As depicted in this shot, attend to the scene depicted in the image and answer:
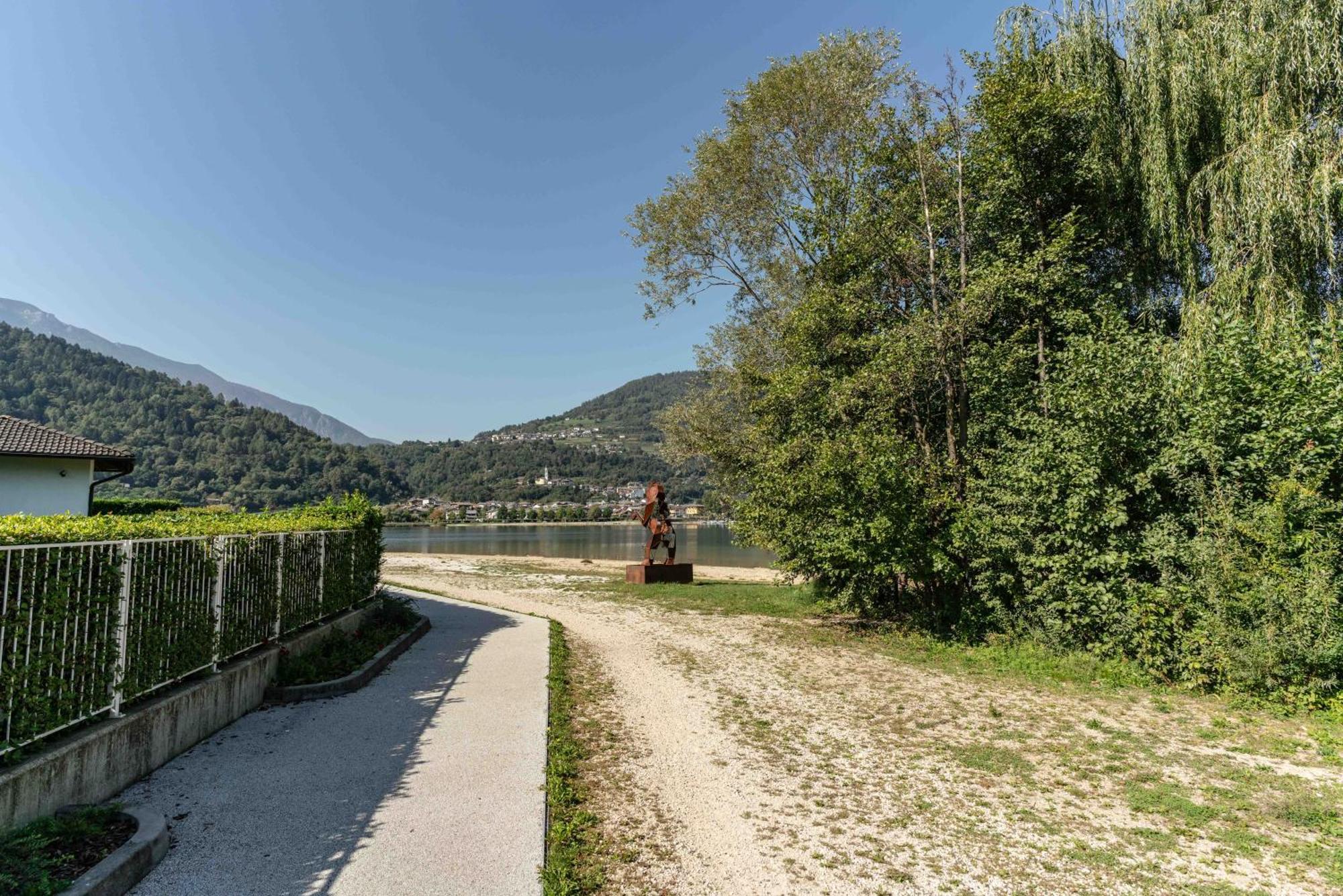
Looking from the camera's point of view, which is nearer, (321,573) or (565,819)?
(565,819)

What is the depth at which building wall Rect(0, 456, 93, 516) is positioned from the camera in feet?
54.8

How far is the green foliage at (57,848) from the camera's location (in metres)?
2.80

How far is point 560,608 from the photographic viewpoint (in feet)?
47.0

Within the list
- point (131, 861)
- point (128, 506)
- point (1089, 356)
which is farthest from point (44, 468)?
point (1089, 356)

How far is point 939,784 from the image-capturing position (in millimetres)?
4781

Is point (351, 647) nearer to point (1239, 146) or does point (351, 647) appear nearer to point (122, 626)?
point (122, 626)

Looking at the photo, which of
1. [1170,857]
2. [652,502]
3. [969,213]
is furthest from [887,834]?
[652,502]

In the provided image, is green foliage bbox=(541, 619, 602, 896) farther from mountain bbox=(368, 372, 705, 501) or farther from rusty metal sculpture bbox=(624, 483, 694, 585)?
mountain bbox=(368, 372, 705, 501)

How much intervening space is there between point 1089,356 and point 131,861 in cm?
1094

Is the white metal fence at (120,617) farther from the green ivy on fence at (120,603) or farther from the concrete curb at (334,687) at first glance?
the concrete curb at (334,687)

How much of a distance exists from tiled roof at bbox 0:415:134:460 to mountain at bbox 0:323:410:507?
59.3 meters

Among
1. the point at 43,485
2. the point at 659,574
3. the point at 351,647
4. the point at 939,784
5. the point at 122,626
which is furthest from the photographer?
the point at 659,574

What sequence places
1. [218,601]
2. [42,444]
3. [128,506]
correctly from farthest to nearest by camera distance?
[128,506] → [42,444] → [218,601]

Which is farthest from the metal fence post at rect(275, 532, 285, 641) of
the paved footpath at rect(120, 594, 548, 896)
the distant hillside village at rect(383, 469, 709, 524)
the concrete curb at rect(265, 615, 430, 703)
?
the distant hillside village at rect(383, 469, 709, 524)
